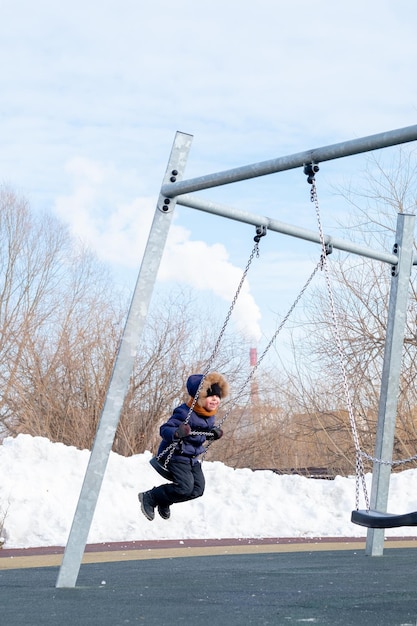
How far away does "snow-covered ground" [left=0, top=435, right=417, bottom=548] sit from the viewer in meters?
10.2

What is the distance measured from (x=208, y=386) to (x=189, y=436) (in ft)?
1.25

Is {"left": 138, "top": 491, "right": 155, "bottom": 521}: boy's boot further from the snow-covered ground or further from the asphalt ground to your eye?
the snow-covered ground

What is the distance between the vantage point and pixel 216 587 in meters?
5.93

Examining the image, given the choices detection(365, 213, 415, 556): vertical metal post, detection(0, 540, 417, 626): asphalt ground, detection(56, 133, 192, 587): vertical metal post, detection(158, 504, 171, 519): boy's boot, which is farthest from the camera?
detection(365, 213, 415, 556): vertical metal post

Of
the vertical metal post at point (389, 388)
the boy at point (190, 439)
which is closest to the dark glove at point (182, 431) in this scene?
the boy at point (190, 439)

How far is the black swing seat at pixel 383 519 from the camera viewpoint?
13.2ft

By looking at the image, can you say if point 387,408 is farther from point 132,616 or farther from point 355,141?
point 132,616

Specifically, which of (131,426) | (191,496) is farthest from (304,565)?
(131,426)

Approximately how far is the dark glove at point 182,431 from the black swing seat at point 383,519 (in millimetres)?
2323

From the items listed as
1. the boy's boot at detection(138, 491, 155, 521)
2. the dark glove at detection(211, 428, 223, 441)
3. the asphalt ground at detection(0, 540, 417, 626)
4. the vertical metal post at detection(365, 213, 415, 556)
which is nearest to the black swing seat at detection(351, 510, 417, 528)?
the asphalt ground at detection(0, 540, 417, 626)

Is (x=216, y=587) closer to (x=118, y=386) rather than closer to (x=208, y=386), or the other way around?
(x=118, y=386)

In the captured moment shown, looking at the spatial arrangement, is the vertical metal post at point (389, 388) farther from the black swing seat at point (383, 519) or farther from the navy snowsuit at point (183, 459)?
the black swing seat at point (383, 519)

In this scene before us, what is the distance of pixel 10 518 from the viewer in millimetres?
9922

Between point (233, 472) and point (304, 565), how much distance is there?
5211mm
